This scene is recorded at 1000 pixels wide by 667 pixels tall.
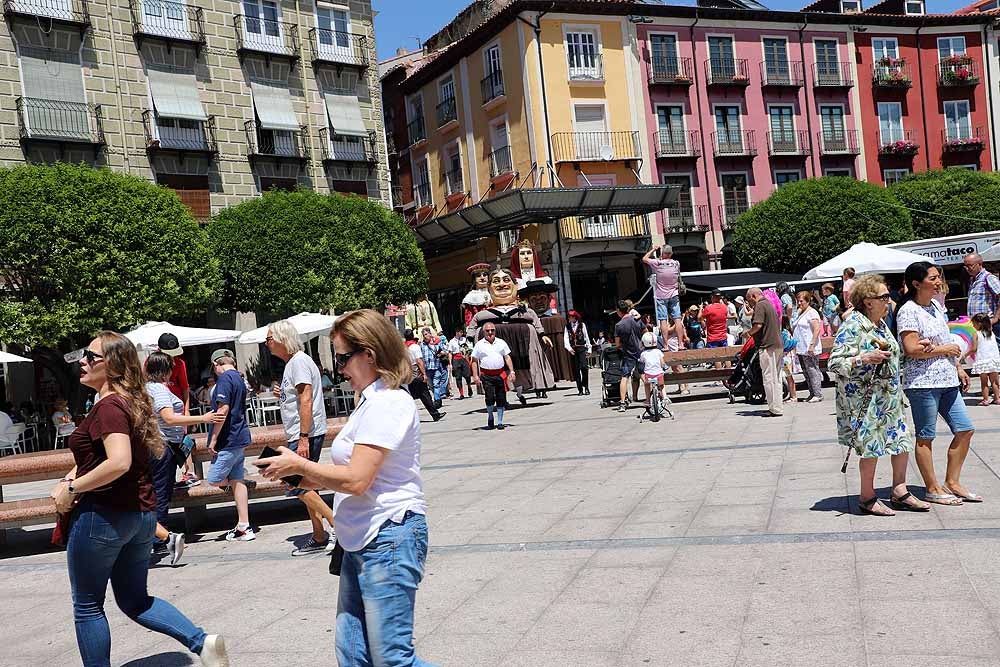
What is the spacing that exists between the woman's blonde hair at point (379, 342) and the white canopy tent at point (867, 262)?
651 inches

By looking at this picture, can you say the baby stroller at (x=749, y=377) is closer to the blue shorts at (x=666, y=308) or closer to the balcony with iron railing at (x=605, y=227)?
the blue shorts at (x=666, y=308)

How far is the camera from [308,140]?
34.6 meters

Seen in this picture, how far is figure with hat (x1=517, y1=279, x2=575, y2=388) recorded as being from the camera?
2064 cm

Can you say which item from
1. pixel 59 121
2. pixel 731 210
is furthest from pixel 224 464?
pixel 731 210

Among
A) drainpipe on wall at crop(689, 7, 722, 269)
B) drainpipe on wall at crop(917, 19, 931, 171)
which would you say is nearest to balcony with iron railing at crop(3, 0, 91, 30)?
drainpipe on wall at crop(689, 7, 722, 269)

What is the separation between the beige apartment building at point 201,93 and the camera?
94.0 feet

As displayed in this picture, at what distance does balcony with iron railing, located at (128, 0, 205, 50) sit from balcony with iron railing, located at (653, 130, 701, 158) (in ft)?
55.5

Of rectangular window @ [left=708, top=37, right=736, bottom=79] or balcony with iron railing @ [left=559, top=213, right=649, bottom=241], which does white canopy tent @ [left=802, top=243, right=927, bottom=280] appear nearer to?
balcony with iron railing @ [left=559, top=213, right=649, bottom=241]

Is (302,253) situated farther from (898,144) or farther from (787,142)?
(898,144)

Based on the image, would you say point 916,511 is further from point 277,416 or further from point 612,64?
point 612,64

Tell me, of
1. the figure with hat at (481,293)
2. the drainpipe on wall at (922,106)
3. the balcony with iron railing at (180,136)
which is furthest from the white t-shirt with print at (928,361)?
the drainpipe on wall at (922,106)

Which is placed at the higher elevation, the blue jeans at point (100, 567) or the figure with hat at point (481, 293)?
the figure with hat at point (481, 293)

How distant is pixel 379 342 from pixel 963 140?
146 feet

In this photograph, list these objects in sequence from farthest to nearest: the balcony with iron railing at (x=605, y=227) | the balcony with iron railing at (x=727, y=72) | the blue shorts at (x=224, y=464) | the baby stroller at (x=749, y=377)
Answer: the balcony with iron railing at (x=727, y=72) < the balcony with iron railing at (x=605, y=227) < the baby stroller at (x=749, y=377) < the blue shorts at (x=224, y=464)
